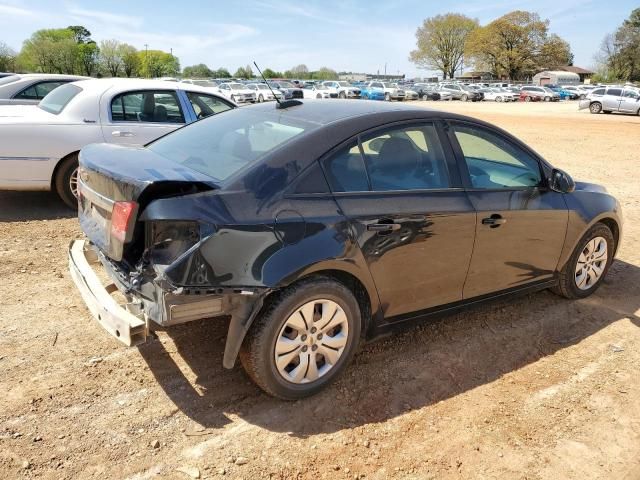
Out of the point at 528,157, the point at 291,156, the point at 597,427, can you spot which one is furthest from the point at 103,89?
the point at 597,427

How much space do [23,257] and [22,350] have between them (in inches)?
73.3

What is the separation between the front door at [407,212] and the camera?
3033 mm

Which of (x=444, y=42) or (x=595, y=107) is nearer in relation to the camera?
(x=595, y=107)

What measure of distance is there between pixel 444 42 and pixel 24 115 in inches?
4313

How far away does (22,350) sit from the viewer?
11.2 feet

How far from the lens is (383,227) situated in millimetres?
3049

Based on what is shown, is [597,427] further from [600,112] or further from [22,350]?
[600,112]

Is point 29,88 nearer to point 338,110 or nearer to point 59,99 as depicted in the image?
point 59,99

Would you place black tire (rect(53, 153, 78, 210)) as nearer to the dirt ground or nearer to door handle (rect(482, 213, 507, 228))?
the dirt ground

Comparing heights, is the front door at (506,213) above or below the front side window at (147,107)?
below

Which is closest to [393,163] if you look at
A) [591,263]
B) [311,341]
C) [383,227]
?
[383,227]

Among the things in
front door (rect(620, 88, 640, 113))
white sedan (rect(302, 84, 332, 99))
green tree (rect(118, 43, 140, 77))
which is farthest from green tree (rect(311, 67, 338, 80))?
front door (rect(620, 88, 640, 113))

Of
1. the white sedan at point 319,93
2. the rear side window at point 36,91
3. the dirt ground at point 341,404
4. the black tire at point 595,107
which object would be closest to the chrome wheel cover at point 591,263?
the dirt ground at point 341,404

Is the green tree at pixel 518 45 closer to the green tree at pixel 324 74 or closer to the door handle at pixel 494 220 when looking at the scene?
the green tree at pixel 324 74
